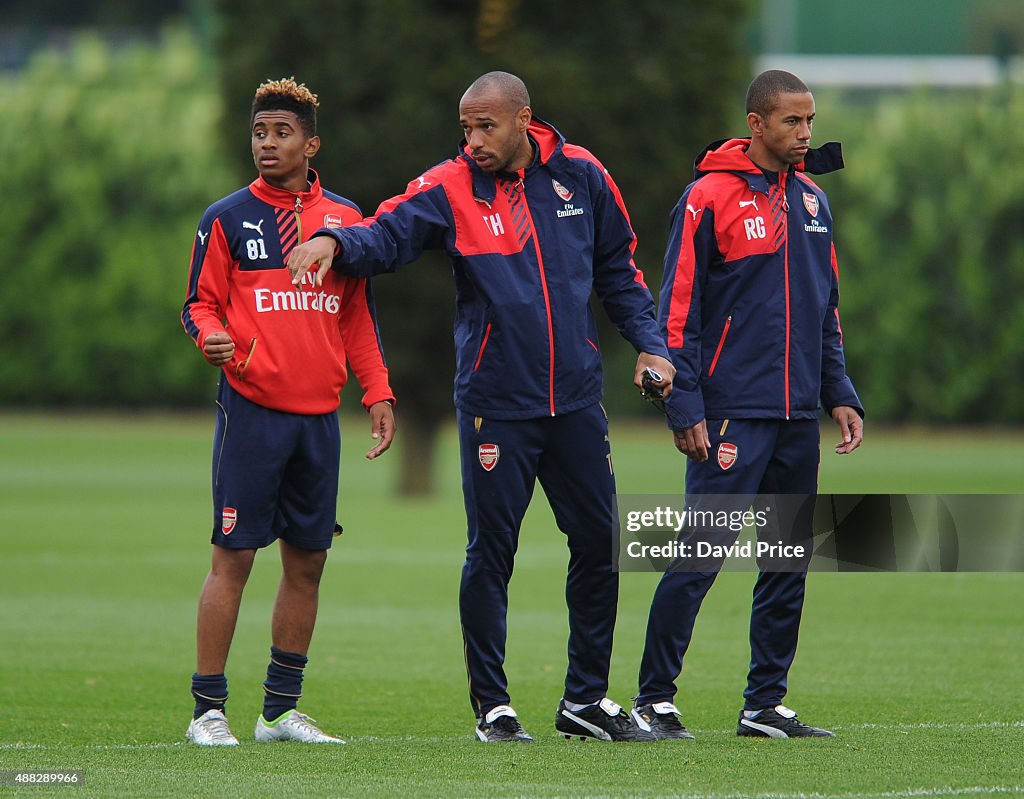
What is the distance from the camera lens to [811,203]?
261 inches

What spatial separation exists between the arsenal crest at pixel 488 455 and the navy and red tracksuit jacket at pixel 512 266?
4.4 inches

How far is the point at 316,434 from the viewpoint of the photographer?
6426 millimetres

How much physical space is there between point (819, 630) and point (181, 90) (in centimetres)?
3150

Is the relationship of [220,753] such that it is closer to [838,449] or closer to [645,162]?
[838,449]

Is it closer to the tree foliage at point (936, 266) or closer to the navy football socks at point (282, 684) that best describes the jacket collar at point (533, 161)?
the navy football socks at point (282, 684)

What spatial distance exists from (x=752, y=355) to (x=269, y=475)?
1.83 metres

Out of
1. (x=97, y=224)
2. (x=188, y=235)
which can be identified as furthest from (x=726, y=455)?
(x=97, y=224)

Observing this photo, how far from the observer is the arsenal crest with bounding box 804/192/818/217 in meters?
6.61

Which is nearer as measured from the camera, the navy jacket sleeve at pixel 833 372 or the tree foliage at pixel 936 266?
the navy jacket sleeve at pixel 833 372

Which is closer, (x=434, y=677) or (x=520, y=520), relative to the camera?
(x=520, y=520)

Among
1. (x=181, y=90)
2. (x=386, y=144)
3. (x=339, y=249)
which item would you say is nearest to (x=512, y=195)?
(x=339, y=249)

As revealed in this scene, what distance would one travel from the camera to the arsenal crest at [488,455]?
626 cm

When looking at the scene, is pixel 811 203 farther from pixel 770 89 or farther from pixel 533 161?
pixel 533 161

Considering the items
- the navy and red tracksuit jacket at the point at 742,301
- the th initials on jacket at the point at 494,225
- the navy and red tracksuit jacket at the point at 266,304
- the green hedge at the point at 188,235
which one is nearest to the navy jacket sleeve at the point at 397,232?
the th initials on jacket at the point at 494,225
